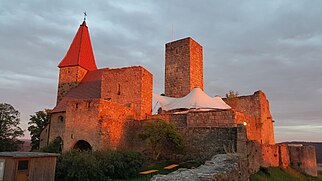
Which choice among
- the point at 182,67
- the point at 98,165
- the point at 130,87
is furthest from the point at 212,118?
the point at 182,67

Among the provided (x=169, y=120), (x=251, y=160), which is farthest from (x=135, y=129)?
(x=251, y=160)

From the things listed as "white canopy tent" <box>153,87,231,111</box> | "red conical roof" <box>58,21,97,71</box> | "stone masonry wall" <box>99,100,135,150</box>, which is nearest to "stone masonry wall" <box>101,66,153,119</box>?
"stone masonry wall" <box>99,100,135,150</box>

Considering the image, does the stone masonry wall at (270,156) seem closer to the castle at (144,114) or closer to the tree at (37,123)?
the castle at (144,114)

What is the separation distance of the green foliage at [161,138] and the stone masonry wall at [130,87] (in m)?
3.56

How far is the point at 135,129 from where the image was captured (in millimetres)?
16391

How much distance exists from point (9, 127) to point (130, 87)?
1429cm

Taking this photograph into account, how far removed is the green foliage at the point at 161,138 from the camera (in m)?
13.5

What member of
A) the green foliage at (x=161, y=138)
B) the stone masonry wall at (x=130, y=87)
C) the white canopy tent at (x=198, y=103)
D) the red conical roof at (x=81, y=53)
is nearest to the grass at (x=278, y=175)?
the green foliage at (x=161, y=138)

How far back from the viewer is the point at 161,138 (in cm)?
1363

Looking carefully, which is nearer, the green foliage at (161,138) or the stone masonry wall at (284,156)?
the green foliage at (161,138)

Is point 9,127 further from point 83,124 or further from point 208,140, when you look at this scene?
point 208,140

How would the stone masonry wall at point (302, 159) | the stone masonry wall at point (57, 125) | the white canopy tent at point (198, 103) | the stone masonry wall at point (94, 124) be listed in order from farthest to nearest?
the stone masonry wall at point (57, 125) → the stone masonry wall at point (302, 159) → the white canopy tent at point (198, 103) → the stone masonry wall at point (94, 124)

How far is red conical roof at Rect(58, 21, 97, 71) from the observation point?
25.6 metres

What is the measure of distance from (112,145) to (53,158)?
3892mm
